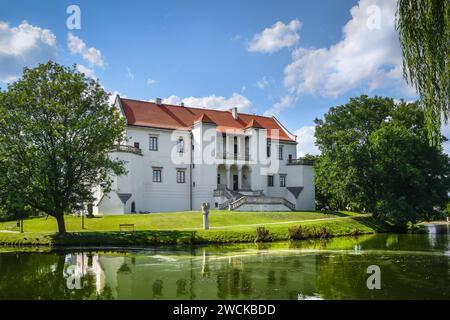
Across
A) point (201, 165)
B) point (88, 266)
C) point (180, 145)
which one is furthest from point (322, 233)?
point (88, 266)

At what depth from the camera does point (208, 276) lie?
48.7ft

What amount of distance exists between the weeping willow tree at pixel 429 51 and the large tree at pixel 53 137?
19083 mm

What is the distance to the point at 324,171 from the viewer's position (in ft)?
138

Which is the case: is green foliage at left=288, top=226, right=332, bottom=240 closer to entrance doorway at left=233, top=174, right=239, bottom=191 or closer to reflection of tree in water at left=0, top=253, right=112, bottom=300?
reflection of tree in water at left=0, top=253, right=112, bottom=300

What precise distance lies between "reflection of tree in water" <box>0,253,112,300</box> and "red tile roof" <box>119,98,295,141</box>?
24.0 metres

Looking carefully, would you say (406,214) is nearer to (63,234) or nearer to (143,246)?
(143,246)

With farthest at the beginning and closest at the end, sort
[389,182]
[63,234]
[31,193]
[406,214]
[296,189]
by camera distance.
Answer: [296,189], [389,182], [406,214], [63,234], [31,193]

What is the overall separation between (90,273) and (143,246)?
9.74m

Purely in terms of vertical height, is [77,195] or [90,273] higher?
[77,195]

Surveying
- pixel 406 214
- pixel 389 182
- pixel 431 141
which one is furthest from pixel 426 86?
pixel 389 182

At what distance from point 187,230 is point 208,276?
46.4 feet

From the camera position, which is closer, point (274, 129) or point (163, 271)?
point (163, 271)

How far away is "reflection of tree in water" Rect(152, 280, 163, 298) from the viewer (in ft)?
38.9

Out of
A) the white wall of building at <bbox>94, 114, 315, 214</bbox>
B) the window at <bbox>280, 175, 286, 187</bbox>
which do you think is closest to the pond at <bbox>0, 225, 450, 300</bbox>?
the white wall of building at <bbox>94, 114, 315, 214</bbox>
